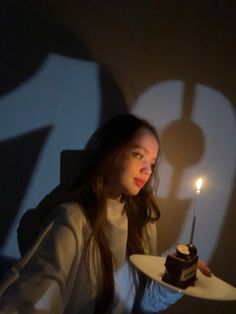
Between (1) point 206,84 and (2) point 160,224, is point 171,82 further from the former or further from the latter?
(2) point 160,224

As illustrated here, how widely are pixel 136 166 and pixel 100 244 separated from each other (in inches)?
9.9

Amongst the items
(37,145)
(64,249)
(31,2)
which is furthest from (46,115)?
(64,249)

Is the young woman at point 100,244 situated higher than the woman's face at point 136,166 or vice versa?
the woman's face at point 136,166

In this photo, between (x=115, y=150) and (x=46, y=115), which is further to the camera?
(x=46, y=115)

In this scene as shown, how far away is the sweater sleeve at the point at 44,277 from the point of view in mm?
870

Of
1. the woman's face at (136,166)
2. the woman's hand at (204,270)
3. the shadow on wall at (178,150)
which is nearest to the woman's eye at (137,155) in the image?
the woman's face at (136,166)

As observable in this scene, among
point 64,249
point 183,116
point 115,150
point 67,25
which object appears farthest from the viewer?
point 183,116

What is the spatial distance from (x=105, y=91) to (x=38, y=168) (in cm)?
35

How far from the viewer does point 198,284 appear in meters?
1.01

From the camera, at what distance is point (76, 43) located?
119 cm

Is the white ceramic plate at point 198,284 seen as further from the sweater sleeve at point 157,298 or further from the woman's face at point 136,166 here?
the woman's face at point 136,166

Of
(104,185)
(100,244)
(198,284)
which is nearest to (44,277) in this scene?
(100,244)

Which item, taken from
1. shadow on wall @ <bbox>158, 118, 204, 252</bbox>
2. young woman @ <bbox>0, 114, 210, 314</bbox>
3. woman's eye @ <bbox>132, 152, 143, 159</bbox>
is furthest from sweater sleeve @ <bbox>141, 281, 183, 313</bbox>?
woman's eye @ <bbox>132, 152, 143, 159</bbox>

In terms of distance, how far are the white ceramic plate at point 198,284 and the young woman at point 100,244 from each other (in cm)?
9
